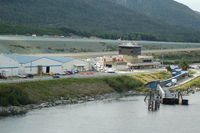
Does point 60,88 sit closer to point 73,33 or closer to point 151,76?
point 151,76

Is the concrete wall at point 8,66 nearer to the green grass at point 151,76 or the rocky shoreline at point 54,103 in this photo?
the rocky shoreline at point 54,103

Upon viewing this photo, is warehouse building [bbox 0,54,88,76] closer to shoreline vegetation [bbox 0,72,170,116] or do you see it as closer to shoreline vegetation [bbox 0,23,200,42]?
shoreline vegetation [bbox 0,72,170,116]

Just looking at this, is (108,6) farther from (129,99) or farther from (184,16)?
(129,99)

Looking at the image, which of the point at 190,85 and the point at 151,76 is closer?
the point at 190,85

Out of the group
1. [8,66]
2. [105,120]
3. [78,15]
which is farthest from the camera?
[78,15]

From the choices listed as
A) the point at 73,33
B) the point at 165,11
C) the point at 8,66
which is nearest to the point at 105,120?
the point at 8,66

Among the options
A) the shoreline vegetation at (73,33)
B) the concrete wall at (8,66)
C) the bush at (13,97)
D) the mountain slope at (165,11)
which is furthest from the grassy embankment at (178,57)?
the mountain slope at (165,11)

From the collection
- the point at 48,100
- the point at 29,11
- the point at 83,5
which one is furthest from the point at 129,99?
the point at 83,5

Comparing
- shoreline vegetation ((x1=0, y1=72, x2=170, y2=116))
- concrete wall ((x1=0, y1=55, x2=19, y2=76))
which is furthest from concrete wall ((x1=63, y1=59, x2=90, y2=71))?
concrete wall ((x1=0, y1=55, x2=19, y2=76))
